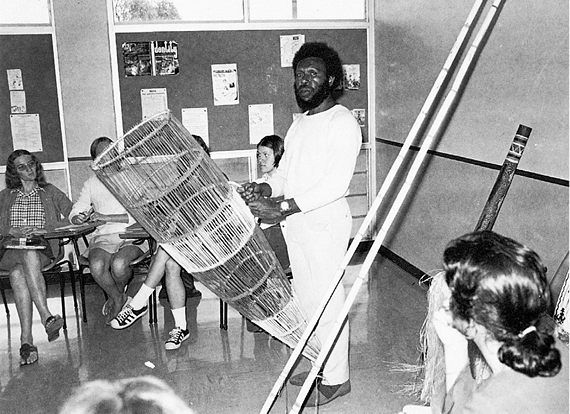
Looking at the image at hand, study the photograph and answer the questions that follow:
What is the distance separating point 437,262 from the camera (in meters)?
4.66

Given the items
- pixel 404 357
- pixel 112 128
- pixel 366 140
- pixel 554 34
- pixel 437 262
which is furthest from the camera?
pixel 366 140

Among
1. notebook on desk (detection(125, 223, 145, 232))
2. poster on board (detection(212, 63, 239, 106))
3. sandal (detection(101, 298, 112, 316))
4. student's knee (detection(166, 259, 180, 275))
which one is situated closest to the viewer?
notebook on desk (detection(125, 223, 145, 232))

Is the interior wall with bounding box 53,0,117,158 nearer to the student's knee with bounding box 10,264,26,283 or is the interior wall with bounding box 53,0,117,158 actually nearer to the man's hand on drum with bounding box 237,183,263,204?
the student's knee with bounding box 10,264,26,283

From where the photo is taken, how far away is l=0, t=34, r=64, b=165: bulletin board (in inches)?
190

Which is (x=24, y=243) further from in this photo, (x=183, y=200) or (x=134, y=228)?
(x=183, y=200)

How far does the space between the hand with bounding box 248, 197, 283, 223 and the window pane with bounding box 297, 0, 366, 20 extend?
2.79 metres

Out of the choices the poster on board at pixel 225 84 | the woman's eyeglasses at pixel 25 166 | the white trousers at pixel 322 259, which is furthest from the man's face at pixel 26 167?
the white trousers at pixel 322 259

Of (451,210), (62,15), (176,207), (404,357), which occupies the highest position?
(62,15)

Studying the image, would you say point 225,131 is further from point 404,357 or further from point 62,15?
point 404,357

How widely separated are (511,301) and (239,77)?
4.02 m

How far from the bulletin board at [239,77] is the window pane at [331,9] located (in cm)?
12

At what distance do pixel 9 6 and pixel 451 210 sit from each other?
11.2 ft

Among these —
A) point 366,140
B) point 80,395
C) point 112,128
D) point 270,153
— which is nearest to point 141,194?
point 80,395

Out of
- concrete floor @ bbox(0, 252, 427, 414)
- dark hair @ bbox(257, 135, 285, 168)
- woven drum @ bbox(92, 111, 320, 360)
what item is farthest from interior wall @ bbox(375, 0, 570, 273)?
woven drum @ bbox(92, 111, 320, 360)
